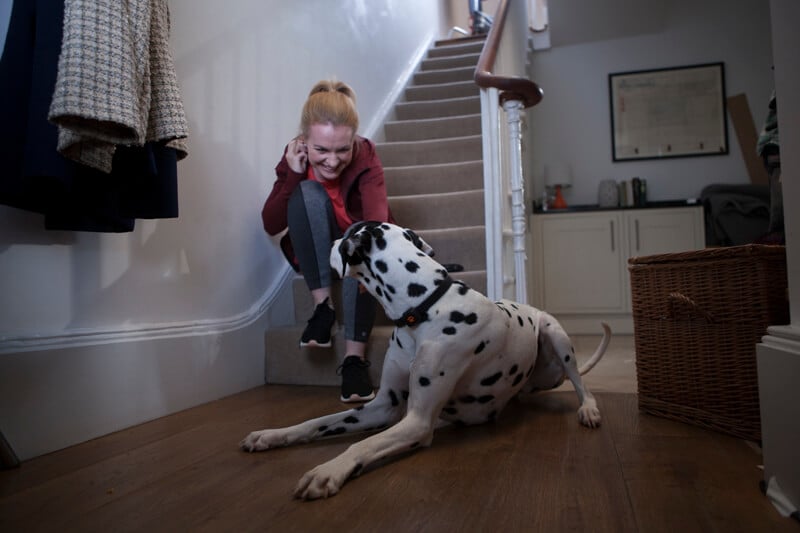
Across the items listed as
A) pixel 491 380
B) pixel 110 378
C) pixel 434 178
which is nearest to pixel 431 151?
pixel 434 178

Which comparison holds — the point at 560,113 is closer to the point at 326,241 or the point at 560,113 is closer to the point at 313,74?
the point at 313,74

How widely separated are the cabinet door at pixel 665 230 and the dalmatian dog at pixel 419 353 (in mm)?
3604

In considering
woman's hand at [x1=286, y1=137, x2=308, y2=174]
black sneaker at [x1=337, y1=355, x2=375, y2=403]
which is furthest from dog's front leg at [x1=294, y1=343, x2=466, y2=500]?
woman's hand at [x1=286, y1=137, x2=308, y2=174]

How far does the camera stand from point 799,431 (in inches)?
37.9

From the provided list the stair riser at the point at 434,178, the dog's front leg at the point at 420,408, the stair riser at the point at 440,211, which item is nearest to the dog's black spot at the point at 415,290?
the dog's front leg at the point at 420,408

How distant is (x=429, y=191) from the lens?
3324mm

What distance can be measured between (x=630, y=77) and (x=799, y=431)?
17.1 ft

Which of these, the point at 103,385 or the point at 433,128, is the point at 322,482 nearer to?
the point at 103,385

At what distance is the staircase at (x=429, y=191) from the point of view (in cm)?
236

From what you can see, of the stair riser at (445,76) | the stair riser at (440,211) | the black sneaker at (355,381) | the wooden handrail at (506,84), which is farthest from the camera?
the stair riser at (445,76)

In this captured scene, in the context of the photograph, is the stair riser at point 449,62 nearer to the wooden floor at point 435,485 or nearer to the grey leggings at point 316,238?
the grey leggings at point 316,238

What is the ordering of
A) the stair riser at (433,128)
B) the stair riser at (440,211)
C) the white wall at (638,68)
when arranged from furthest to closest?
the white wall at (638,68) → the stair riser at (433,128) → the stair riser at (440,211)

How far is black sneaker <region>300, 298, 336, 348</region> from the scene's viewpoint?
212cm

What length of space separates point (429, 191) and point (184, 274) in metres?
1.69
